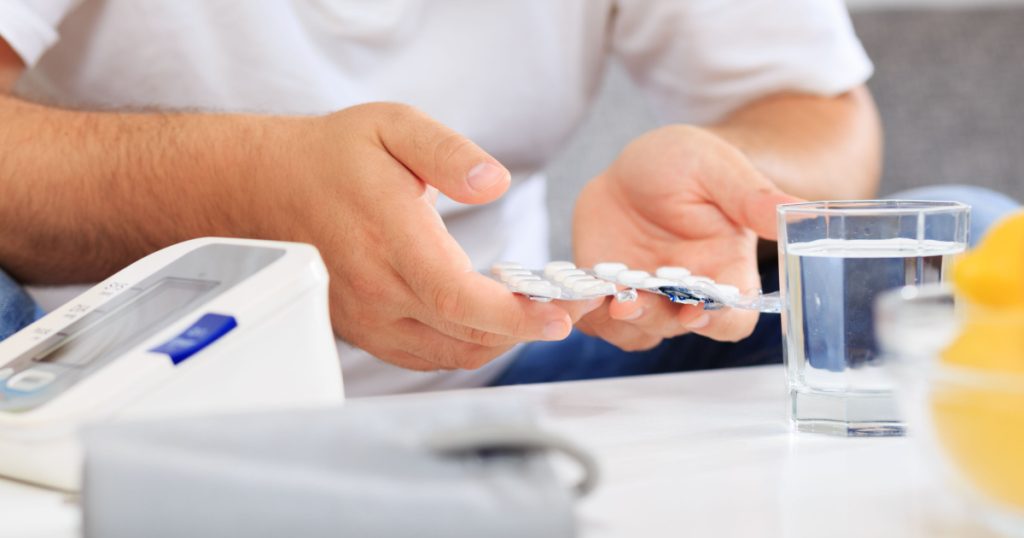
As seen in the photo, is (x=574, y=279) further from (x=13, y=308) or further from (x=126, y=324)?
(x=13, y=308)

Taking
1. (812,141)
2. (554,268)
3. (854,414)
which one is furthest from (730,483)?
(812,141)

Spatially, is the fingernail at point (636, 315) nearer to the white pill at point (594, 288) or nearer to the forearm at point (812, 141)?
the white pill at point (594, 288)

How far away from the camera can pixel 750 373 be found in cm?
71

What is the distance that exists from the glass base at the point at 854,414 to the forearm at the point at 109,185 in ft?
1.24

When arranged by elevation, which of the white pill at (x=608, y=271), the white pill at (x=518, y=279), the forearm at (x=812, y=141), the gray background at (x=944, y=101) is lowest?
the gray background at (x=944, y=101)

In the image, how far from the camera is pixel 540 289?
0.54 metres

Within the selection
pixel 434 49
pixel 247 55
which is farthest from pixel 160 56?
pixel 434 49

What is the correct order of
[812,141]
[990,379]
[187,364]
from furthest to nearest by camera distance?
[812,141] < [187,364] < [990,379]

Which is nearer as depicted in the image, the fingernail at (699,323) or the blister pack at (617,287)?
the blister pack at (617,287)

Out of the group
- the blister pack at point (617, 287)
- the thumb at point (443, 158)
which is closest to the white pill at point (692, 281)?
the blister pack at point (617, 287)

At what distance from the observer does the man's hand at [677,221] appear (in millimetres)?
667

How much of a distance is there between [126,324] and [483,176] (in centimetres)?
20

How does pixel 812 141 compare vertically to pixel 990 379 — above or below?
below

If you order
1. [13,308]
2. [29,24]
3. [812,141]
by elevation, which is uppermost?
[29,24]
